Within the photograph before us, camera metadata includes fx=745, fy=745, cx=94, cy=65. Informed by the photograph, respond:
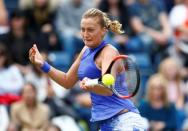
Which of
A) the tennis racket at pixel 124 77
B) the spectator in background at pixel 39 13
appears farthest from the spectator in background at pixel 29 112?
the tennis racket at pixel 124 77

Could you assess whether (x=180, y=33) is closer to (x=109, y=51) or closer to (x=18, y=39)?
(x=18, y=39)

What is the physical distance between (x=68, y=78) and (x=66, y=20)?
5.10 metres

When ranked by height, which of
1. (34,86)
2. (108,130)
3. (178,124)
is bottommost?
(178,124)

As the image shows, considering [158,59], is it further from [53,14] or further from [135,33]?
[53,14]

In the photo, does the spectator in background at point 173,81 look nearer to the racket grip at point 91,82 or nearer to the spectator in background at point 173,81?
the spectator in background at point 173,81

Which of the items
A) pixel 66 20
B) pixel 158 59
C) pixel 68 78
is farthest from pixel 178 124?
pixel 68 78

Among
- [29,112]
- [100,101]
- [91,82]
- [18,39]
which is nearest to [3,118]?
[29,112]

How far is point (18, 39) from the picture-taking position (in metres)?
10.8

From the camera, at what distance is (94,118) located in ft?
20.8

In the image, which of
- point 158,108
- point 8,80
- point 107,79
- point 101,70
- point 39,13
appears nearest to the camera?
point 107,79

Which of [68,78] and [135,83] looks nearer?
[135,83]

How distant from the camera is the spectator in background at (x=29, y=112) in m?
9.62

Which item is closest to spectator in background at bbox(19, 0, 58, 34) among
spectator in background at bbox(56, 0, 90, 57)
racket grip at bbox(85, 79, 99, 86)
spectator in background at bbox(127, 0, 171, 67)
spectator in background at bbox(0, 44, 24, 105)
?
spectator in background at bbox(56, 0, 90, 57)

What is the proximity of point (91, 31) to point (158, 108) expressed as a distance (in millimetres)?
4035
